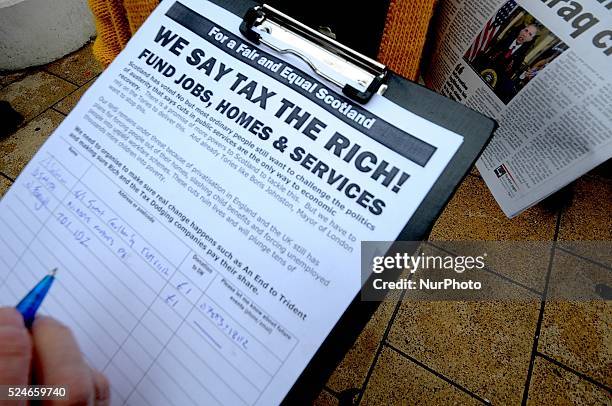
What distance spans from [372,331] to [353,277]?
63 cm

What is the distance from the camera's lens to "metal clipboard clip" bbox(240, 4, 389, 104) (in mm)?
389

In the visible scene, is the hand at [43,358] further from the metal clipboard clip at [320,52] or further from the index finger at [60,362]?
the metal clipboard clip at [320,52]

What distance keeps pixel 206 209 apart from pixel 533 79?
580mm

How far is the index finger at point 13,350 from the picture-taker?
270mm

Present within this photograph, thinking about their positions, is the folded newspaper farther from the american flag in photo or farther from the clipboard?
the clipboard

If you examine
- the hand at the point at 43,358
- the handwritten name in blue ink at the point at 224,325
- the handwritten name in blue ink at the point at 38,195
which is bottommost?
the hand at the point at 43,358

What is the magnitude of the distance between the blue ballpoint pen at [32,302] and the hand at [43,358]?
0.06ft

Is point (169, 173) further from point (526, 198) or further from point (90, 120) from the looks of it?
point (526, 198)

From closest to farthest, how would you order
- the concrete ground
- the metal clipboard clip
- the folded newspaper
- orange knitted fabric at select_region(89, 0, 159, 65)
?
the metal clipboard clip
the folded newspaper
orange knitted fabric at select_region(89, 0, 159, 65)
the concrete ground

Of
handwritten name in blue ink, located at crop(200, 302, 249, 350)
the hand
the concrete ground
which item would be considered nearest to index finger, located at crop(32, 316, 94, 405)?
the hand

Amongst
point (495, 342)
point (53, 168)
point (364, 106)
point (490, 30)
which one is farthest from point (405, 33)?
point (495, 342)

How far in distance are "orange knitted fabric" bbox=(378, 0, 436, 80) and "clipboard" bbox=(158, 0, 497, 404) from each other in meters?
0.21

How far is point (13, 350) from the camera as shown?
28 centimetres

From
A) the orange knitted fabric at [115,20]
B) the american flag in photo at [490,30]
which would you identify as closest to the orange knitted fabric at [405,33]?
the american flag in photo at [490,30]
